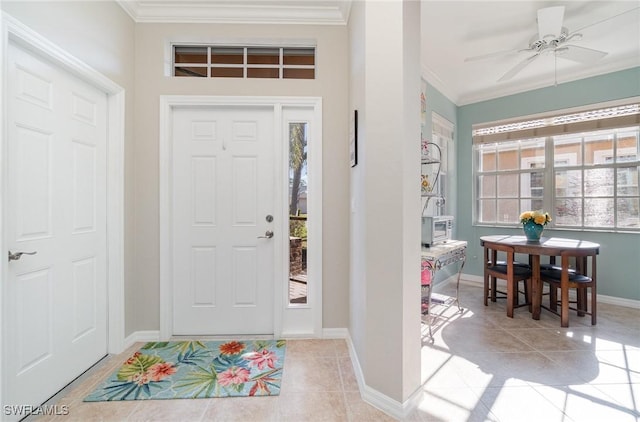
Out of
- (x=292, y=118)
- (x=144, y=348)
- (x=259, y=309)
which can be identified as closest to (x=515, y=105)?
(x=292, y=118)

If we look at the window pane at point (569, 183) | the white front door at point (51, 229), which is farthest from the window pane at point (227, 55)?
the window pane at point (569, 183)

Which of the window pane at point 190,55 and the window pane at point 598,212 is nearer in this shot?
the window pane at point 190,55

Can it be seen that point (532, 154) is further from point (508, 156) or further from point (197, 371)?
point (197, 371)

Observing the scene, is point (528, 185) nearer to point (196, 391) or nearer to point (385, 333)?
point (385, 333)

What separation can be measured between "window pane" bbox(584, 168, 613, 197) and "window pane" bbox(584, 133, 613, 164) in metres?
0.12

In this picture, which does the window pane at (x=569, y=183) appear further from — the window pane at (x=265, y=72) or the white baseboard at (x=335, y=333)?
the window pane at (x=265, y=72)

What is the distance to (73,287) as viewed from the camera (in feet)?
6.22

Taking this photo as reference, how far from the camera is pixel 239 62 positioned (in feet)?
8.32

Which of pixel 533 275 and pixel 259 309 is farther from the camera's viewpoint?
pixel 533 275

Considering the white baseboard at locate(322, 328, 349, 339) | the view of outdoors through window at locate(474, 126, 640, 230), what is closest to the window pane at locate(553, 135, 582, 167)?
the view of outdoors through window at locate(474, 126, 640, 230)

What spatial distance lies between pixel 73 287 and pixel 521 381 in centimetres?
308

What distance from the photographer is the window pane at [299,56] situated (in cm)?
255

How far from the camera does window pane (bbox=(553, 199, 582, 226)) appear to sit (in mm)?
3596

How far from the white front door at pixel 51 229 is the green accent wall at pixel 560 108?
→ 445 cm
